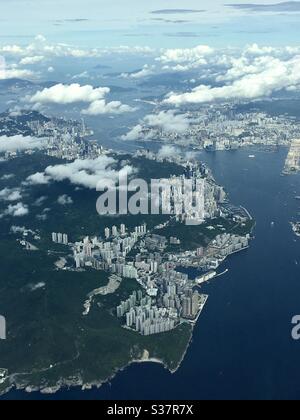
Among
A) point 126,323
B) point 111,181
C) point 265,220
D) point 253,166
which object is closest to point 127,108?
point 253,166

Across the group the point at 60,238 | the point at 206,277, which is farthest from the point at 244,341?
the point at 60,238

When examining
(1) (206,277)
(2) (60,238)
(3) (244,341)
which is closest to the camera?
(3) (244,341)

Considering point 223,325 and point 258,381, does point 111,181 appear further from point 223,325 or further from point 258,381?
point 258,381

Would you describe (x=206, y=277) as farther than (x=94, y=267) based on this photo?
No

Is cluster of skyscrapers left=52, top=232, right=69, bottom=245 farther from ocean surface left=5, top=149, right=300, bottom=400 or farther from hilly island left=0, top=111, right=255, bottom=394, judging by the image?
ocean surface left=5, top=149, right=300, bottom=400

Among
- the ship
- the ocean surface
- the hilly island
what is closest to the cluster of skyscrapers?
the hilly island

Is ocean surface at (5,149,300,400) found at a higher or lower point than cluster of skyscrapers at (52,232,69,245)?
higher

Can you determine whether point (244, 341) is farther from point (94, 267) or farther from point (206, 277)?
point (94, 267)

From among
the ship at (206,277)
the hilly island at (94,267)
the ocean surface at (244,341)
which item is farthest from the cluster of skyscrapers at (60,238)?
the ocean surface at (244,341)

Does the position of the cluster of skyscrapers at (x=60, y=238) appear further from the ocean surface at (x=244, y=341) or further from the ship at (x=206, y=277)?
the ocean surface at (x=244, y=341)
